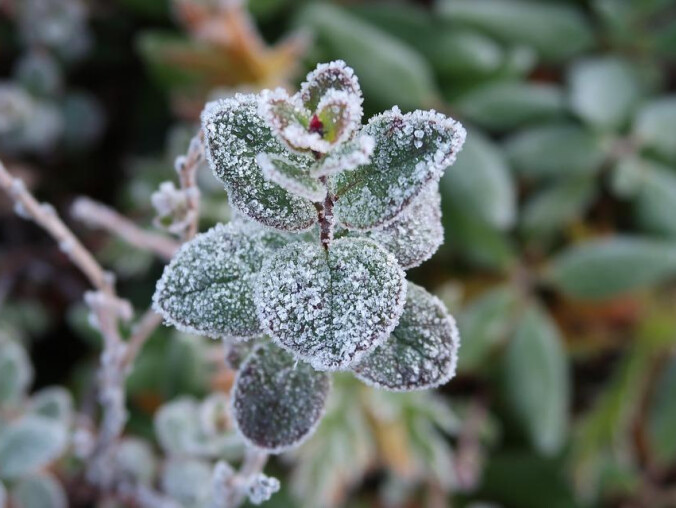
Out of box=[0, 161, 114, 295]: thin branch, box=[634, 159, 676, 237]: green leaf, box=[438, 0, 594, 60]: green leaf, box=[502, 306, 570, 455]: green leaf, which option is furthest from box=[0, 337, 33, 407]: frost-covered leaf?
box=[634, 159, 676, 237]: green leaf

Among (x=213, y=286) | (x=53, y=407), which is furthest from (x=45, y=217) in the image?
(x=53, y=407)

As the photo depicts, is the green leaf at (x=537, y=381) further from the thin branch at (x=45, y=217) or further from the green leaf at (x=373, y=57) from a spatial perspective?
the thin branch at (x=45, y=217)

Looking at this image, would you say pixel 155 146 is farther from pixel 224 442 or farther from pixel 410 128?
pixel 410 128

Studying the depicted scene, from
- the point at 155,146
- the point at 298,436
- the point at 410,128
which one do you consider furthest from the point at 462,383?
the point at 410,128

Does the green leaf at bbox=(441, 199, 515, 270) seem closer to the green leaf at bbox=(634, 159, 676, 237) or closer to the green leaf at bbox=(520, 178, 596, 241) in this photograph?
the green leaf at bbox=(520, 178, 596, 241)

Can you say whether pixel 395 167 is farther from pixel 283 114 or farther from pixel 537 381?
pixel 537 381

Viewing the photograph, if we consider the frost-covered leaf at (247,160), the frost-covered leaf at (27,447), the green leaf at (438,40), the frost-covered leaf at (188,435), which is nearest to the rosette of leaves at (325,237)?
the frost-covered leaf at (247,160)
